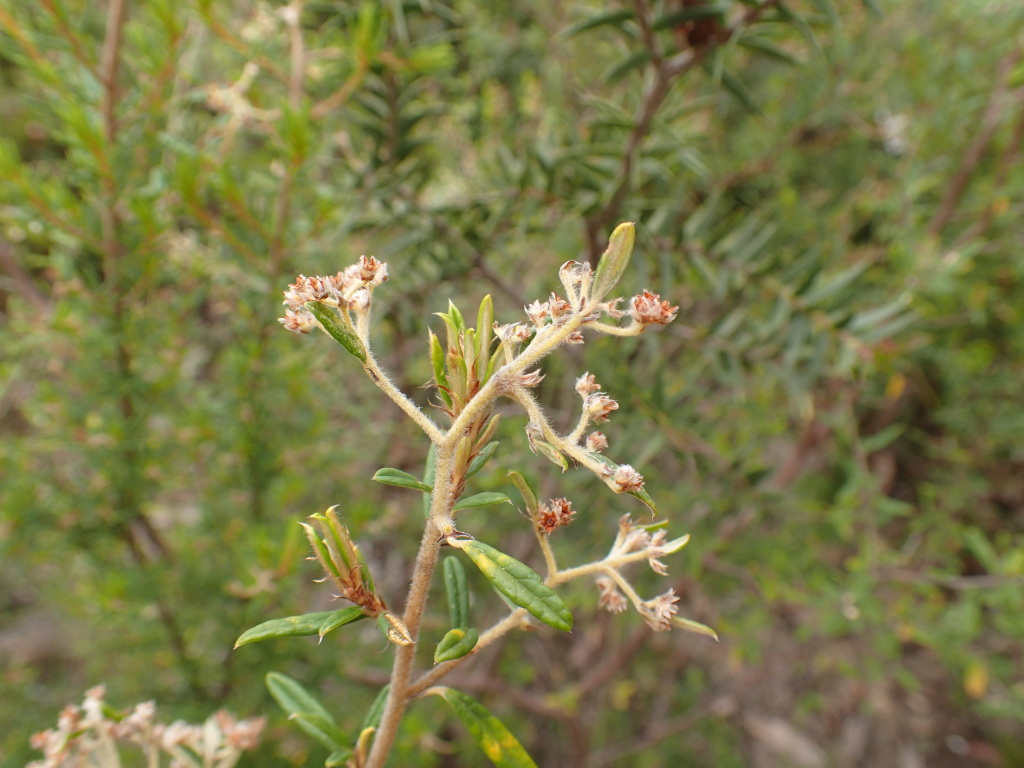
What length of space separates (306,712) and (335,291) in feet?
1.25

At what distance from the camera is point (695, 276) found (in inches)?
40.8

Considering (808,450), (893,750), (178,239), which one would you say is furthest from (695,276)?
(893,750)

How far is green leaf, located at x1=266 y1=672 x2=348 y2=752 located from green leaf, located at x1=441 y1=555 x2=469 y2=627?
0.12 metres

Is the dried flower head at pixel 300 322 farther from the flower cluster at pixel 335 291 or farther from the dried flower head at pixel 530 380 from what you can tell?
the dried flower head at pixel 530 380

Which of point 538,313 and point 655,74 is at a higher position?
point 655,74

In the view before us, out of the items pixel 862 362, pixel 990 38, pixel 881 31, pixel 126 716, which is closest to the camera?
pixel 126 716

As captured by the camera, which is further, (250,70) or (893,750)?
(893,750)

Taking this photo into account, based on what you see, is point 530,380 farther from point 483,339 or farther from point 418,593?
point 418,593

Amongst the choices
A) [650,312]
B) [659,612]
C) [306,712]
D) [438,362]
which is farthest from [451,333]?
[306,712]

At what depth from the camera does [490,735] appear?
0.43m

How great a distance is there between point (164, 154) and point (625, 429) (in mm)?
831

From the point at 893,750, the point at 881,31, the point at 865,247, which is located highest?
the point at 881,31

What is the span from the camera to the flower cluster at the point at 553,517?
416 mm

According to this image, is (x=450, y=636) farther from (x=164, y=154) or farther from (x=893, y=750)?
(x=893, y=750)
